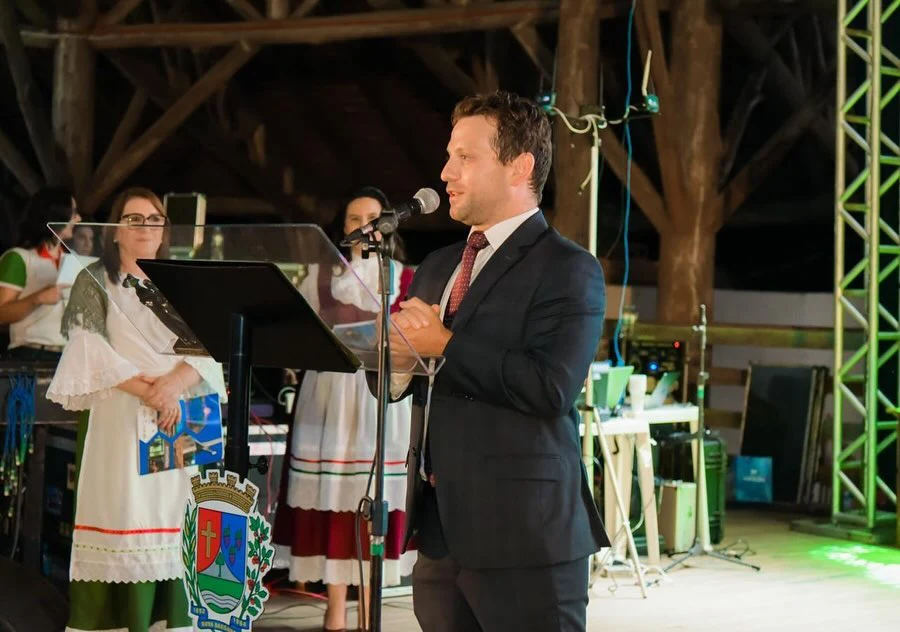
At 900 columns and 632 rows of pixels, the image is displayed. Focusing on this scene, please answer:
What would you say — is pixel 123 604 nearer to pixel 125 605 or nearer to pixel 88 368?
pixel 125 605

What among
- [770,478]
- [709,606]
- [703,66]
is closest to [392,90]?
[703,66]

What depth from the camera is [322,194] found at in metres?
12.9

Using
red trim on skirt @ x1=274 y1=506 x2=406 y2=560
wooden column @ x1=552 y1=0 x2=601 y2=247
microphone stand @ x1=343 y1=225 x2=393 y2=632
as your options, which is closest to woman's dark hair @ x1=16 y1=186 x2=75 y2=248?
red trim on skirt @ x1=274 y1=506 x2=406 y2=560

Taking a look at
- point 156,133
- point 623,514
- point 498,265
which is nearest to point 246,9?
point 156,133

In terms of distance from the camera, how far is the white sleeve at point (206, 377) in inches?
153

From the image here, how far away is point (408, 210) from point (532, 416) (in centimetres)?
46

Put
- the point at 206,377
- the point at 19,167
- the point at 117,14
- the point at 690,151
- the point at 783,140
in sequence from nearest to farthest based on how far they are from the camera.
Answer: the point at 206,377
the point at 690,151
the point at 783,140
the point at 117,14
the point at 19,167

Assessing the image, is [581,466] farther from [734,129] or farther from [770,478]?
[734,129]

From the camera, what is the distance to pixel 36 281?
5.22 m

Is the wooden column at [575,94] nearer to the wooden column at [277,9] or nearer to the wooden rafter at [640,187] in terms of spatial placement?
the wooden rafter at [640,187]

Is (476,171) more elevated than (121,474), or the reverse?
(476,171)

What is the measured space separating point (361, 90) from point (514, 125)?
9.61 meters

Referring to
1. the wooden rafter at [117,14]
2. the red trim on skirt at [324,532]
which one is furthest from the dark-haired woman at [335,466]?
the wooden rafter at [117,14]

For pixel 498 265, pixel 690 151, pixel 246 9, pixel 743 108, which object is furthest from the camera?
pixel 743 108
